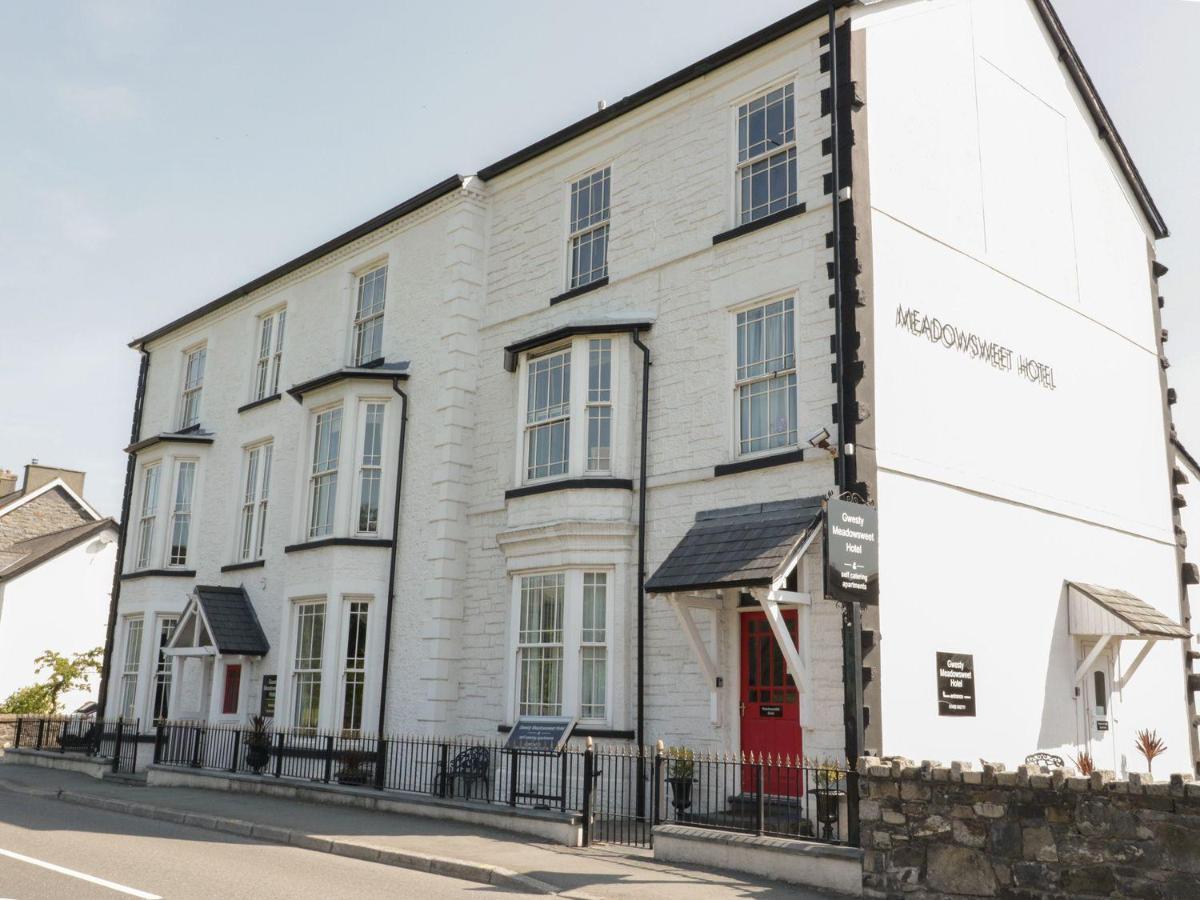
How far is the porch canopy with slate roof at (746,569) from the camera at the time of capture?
12.9 metres

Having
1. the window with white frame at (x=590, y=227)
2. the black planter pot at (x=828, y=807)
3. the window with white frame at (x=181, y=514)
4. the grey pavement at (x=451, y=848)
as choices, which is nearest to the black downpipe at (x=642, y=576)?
the window with white frame at (x=590, y=227)

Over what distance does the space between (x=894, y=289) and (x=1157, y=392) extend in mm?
7906

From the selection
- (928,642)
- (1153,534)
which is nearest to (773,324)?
(928,642)

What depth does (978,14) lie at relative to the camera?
1727 centimetres

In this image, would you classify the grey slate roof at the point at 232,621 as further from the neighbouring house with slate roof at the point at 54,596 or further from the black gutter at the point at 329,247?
the neighbouring house with slate roof at the point at 54,596

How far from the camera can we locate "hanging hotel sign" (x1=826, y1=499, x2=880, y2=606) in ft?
36.9

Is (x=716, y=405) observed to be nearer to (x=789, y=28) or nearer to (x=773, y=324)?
(x=773, y=324)

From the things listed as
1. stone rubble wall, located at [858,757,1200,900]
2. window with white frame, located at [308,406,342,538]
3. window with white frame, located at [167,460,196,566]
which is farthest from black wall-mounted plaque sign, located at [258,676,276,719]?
stone rubble wall, located at [858,757,1200,900]

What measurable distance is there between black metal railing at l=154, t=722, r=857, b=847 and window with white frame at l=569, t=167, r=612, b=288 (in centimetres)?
759

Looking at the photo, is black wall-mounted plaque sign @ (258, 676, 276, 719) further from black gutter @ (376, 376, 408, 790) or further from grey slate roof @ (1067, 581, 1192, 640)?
grey slate roof @ (1067, 581, 1192, 640)

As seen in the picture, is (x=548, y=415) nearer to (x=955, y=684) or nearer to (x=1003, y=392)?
→ (x=1003, y=392)

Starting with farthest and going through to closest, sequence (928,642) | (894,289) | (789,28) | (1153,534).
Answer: (1153,534), (789,28), (894,289), (928,642)

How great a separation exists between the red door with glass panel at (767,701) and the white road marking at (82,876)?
23.6 ft

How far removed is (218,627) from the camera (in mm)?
21359
